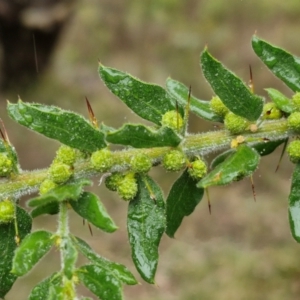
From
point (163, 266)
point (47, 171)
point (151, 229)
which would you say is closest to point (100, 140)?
point (47, 171)

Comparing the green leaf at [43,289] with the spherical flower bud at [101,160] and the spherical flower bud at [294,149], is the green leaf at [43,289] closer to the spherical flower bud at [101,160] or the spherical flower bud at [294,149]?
the spherical flower bud at [101,160]

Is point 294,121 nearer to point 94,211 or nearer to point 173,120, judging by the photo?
point 173,120

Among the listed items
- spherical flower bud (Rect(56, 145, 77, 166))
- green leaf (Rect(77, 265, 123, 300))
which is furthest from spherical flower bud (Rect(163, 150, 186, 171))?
green leaf (Rect(77, 265, 123, 300))

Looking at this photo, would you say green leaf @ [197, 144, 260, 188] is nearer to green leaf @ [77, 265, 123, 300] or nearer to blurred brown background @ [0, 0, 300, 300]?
green leaf @ [77, 265, 123, 300]

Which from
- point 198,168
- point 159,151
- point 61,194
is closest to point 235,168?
point 198,168

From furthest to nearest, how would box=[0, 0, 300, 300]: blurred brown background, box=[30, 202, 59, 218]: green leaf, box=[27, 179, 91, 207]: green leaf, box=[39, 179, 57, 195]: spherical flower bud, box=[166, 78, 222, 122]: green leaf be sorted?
A: box=[0, 0, 300, 300]: blurred brown background < box=[166, 78, 222, 122]: green leaf < box=[30, 202, 59, 218]: green leaf < box=[39, 179, 57, 195]: spherical flower bud < box=[27, 179, 91, 207]: green leaf
